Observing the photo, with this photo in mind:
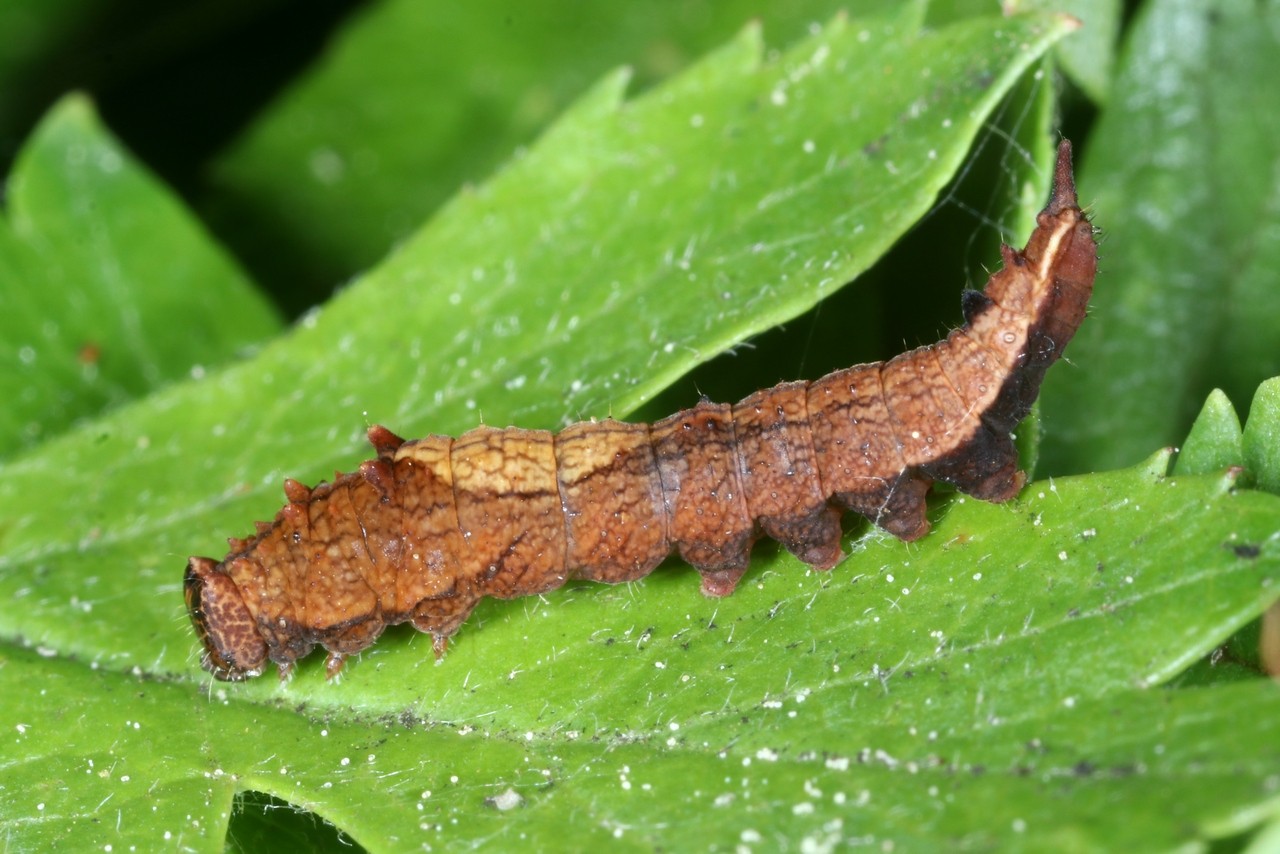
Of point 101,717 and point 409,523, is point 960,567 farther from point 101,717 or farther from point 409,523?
point 101,717

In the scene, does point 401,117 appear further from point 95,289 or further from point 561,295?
point 561,295

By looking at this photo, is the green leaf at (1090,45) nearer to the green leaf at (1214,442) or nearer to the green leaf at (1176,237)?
the green leaf at (1176,237)

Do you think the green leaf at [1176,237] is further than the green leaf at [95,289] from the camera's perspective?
No

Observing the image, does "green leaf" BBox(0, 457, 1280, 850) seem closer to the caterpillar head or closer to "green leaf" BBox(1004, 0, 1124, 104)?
the caterpillar head

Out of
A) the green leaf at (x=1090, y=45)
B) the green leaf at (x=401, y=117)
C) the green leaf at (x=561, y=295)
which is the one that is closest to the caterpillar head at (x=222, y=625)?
the green leaf at (x=561, y=295)

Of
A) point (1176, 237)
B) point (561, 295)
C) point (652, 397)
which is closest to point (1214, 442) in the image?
point (652, 397)

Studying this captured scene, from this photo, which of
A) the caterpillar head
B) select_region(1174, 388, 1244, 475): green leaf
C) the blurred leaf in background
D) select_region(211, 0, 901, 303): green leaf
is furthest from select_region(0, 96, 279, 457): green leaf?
select_region(1174, 388, 1244, 475): green leaf

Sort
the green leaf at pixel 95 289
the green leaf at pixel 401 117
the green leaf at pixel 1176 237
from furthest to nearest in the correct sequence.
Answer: the green leaf at pixel 401 117
the green leaf at pixel 95 289
the green leaf at pixel 1176 237

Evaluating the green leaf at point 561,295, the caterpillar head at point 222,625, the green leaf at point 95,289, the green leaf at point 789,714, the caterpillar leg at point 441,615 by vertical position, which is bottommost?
the green leaf at point 789,714
